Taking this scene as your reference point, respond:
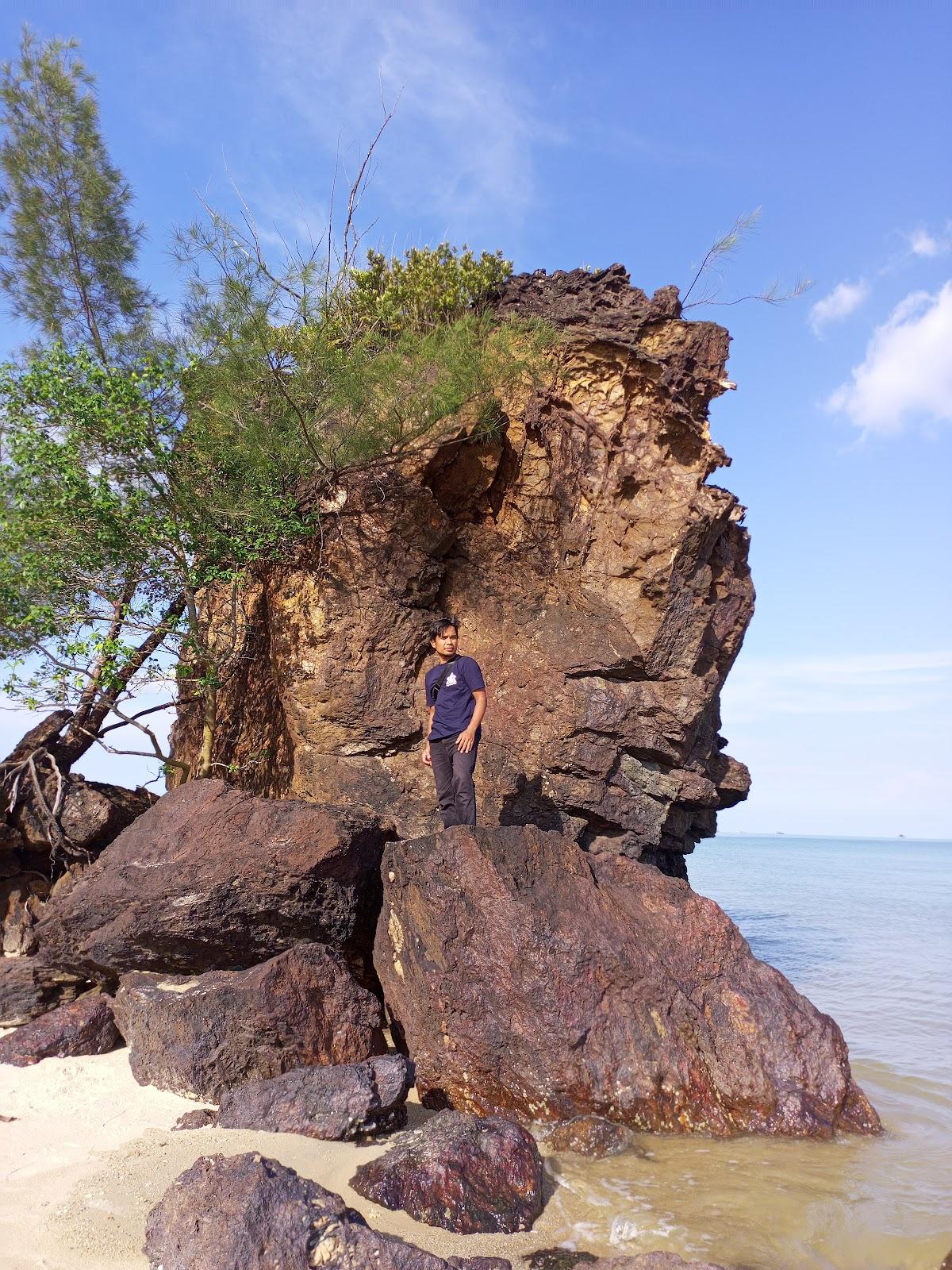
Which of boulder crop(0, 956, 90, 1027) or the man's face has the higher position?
the man's face

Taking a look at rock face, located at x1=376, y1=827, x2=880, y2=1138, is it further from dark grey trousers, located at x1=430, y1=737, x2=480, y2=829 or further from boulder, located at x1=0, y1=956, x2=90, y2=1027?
boulder, located at x1=0, y1=956, x2=90, y2=1027

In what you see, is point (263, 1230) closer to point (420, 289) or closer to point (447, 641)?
point (447, 641)

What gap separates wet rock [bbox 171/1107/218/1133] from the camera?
4152mm

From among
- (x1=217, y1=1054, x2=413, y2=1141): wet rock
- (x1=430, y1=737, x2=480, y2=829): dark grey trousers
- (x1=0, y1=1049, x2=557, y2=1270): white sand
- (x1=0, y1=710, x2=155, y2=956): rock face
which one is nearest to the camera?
(x1=0, y1=1049, x2=557, y2=1270): white sand

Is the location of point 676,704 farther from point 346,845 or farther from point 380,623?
point 346,845

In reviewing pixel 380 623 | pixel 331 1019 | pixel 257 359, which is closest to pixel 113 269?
pixel 257 359

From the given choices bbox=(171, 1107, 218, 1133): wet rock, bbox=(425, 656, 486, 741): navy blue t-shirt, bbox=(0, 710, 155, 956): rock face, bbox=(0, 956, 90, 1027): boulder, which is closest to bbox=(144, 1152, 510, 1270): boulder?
bbox=(171, 1107, 218, 1133): wet rock

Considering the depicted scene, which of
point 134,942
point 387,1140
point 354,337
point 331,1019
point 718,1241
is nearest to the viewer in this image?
point 718,1241

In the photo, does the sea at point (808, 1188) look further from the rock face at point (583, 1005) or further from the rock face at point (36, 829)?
the rock face at point (36, 829)

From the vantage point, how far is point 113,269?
30.4 ft

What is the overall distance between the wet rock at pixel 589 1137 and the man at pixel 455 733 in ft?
8.04

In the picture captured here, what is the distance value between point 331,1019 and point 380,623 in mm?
4145

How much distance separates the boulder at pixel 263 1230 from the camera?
2.81 metres

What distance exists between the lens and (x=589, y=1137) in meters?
4.28
